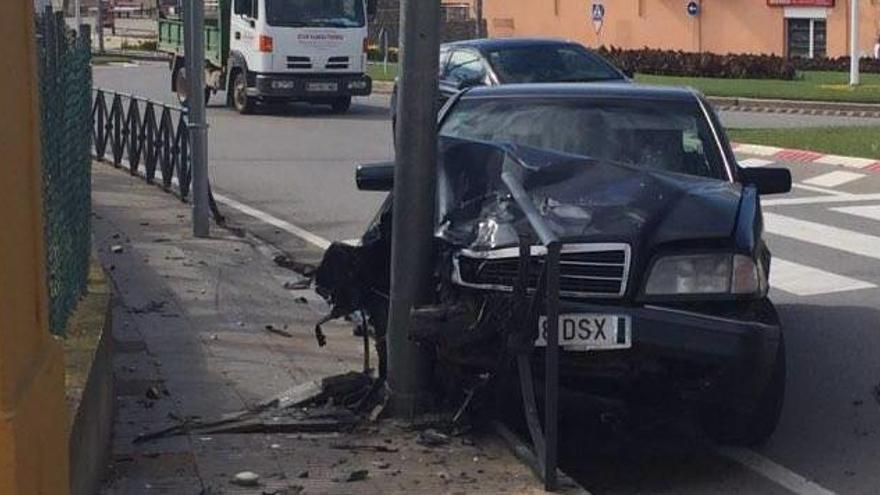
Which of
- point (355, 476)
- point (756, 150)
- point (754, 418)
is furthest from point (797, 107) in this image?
point (355, 476)

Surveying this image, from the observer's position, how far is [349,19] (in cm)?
3156

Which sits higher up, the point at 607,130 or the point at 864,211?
the point at 607,130

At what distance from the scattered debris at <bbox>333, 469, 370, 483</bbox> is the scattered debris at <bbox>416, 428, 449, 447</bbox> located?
521mm

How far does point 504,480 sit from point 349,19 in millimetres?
25247

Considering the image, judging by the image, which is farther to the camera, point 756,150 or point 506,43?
point 756,150

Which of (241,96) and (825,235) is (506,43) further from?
(241,96)

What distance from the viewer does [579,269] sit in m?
7.36

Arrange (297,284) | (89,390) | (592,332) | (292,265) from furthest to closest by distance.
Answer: (292,265), (297,284), (592,332), (89,390)

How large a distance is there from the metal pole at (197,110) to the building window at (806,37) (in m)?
39.2

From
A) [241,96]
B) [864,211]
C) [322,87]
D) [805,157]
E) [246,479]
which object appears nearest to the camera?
[246,479]

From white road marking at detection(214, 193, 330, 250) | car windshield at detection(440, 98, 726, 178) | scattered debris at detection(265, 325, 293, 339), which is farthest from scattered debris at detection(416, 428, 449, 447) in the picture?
white road marking at detection(214, 193, 330, 250)

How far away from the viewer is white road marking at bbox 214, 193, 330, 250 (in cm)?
1521

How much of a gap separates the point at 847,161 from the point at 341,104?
13.3 metres

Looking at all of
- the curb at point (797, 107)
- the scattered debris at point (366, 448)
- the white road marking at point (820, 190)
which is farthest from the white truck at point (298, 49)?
the scattered debris at point (366, 448)
